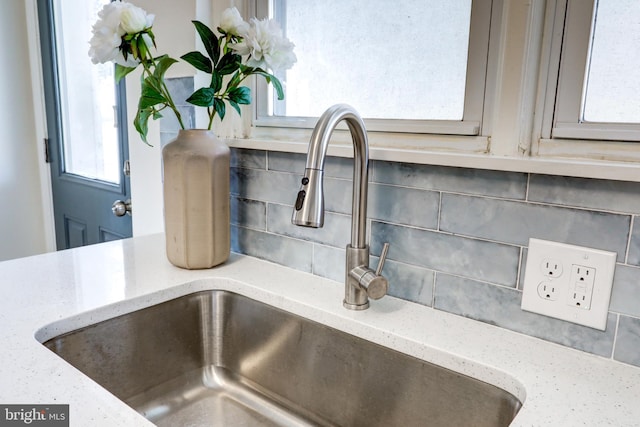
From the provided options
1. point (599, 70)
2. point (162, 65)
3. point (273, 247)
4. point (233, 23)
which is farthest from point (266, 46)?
point (599, 70)

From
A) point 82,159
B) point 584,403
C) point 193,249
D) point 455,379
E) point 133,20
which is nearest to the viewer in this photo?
point 584,403

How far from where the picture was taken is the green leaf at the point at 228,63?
0.94 metres

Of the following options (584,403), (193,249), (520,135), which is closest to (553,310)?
(584,403)

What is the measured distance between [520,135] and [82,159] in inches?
78.1

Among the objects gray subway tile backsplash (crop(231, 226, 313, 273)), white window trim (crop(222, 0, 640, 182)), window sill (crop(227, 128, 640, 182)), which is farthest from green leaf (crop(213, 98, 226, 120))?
white window trim (crop(222, 0, 640, 182))

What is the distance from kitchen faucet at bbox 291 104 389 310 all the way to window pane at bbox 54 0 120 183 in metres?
1.42

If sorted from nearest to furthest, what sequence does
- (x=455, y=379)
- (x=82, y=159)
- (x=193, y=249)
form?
(x=455, y=379) < (x=193, y=249) < (x=82, y=159)

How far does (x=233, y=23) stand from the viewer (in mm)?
890

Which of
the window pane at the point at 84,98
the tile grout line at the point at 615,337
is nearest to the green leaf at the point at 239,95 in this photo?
the tile grout line at the point at 615,337

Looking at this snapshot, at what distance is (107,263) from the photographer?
1025 mm

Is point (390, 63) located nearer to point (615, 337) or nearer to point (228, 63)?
point (228, 63)

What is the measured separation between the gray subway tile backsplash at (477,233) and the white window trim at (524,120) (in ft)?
0.10

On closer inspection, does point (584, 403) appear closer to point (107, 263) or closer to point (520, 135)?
point (520, 135)

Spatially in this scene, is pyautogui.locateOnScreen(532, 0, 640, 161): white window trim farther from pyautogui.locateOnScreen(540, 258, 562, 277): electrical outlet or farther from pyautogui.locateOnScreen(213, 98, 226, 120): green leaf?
pyautogui.locateOnScreen(213, 98, 226, 120): green leaf
